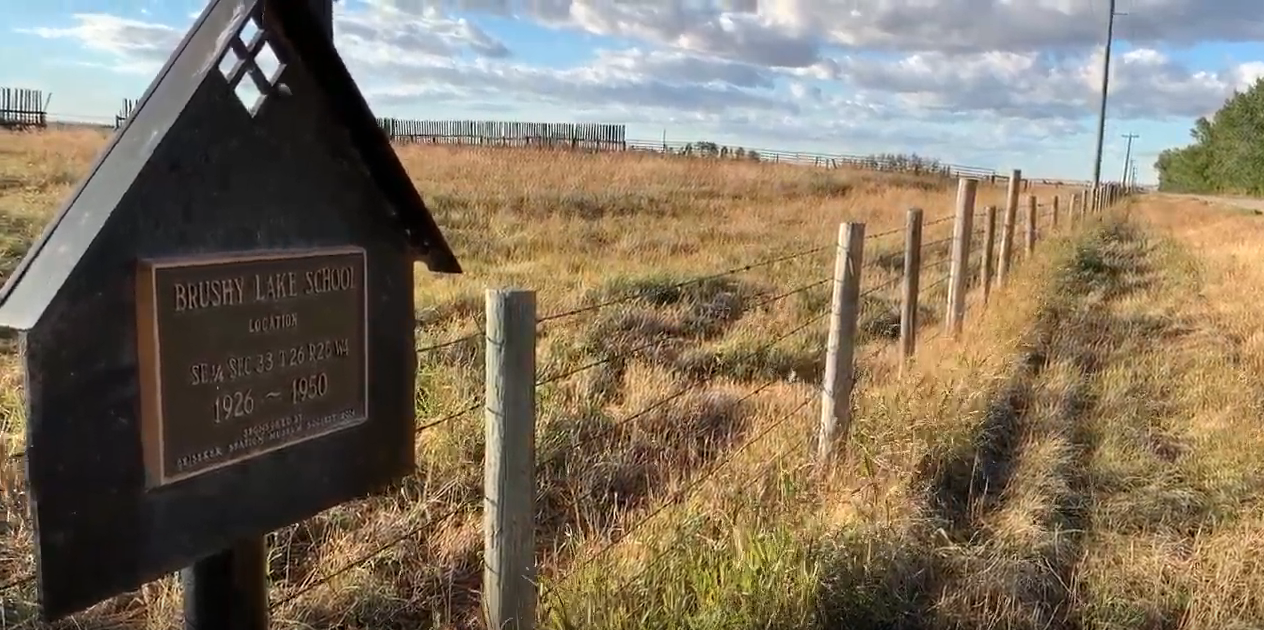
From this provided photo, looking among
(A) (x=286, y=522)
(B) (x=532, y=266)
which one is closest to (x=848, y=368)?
(A) (x=286, y=522)

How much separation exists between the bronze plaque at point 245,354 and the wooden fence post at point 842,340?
3.20m

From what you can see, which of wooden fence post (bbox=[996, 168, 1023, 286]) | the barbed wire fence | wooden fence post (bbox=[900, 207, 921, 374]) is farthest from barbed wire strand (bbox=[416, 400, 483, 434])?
wooden fence post (bbox=[996, 168, 1023, 286])

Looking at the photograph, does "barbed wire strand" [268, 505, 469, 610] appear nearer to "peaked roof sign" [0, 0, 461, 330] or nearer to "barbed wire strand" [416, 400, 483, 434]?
"barbed wire strand" [416, 400, 483, 434]

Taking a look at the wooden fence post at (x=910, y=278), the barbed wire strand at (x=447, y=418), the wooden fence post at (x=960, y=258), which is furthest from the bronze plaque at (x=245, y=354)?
the wooden fence post at (x=960, y=258)

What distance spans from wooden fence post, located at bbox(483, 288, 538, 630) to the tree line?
71320 mm

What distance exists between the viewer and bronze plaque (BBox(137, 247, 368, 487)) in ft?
5.17

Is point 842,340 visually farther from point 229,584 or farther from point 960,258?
point 229,584

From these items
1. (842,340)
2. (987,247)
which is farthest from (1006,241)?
(842,340)

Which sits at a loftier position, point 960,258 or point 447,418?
point 960,258

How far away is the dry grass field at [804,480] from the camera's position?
11.0ft

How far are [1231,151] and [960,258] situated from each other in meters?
75.6

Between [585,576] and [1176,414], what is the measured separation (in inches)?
Answer: 179

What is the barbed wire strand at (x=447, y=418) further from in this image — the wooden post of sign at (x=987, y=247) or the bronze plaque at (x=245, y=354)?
the wooden post of sign at (x=987, y=247)

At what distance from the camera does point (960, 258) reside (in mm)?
7746
